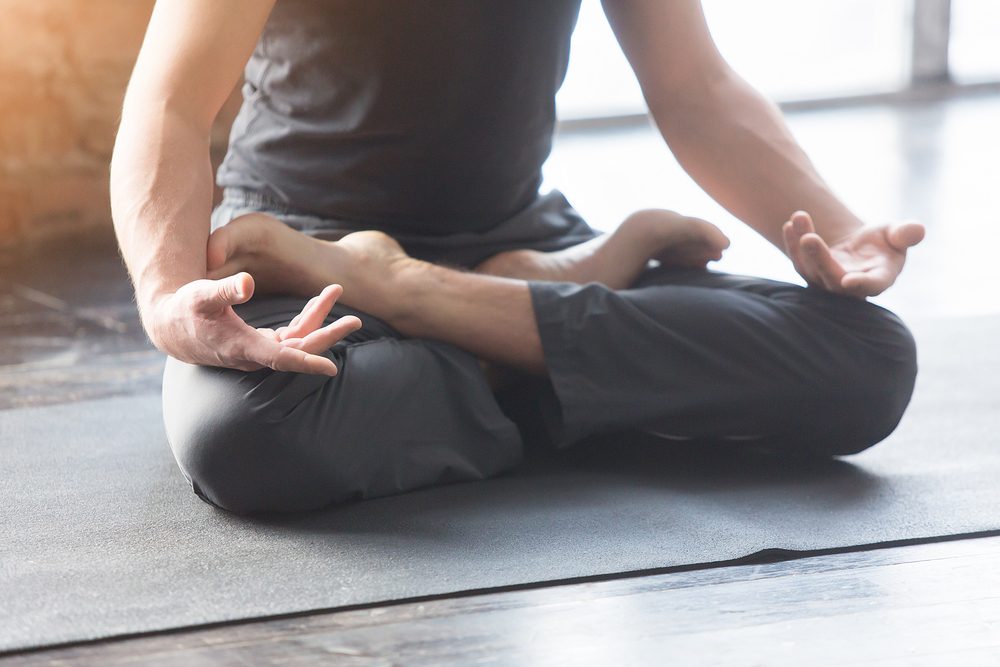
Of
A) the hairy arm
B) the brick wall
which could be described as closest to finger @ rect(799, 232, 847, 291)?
the hairy arm

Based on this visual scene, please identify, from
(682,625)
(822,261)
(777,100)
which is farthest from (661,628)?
(777,100)

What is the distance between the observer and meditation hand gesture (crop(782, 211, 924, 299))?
124cm

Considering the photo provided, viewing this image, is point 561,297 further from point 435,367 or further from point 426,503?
point 426,503

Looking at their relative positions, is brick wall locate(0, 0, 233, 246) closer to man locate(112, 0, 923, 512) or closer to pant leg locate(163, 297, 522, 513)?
man locate(112, 0, 923, 512)

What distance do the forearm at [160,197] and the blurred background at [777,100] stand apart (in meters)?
1.21

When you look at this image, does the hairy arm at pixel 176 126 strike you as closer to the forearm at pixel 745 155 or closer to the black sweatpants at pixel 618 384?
the black sweatpants at pixel 618 384

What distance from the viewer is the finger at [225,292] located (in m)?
0.96

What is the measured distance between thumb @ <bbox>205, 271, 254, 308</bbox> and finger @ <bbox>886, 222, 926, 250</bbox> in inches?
28.0

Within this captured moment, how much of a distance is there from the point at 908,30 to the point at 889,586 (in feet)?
13.0

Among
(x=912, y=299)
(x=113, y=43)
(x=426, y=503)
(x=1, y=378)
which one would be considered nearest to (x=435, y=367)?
(x=426, y=503)

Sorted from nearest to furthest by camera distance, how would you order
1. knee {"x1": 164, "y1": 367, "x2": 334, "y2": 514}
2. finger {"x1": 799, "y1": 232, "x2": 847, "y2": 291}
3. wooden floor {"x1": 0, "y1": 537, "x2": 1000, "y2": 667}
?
wooden floor {"x1": 0, "y1": 537, "x2": 1000, "y2": 667} → knee {"x1": 164, "y1": 367, "x2": 334, "y2": 514} → finger {"x1": 799, "y1": 232, "x2": 847, "y2": 291}

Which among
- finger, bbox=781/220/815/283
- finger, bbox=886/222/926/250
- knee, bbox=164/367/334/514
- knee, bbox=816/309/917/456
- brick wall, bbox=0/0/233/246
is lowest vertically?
brick wall, bbox=0/0/233/246

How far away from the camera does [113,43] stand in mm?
3158

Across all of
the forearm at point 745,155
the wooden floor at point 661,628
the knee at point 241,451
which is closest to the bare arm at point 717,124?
the forearm at point 745,155
